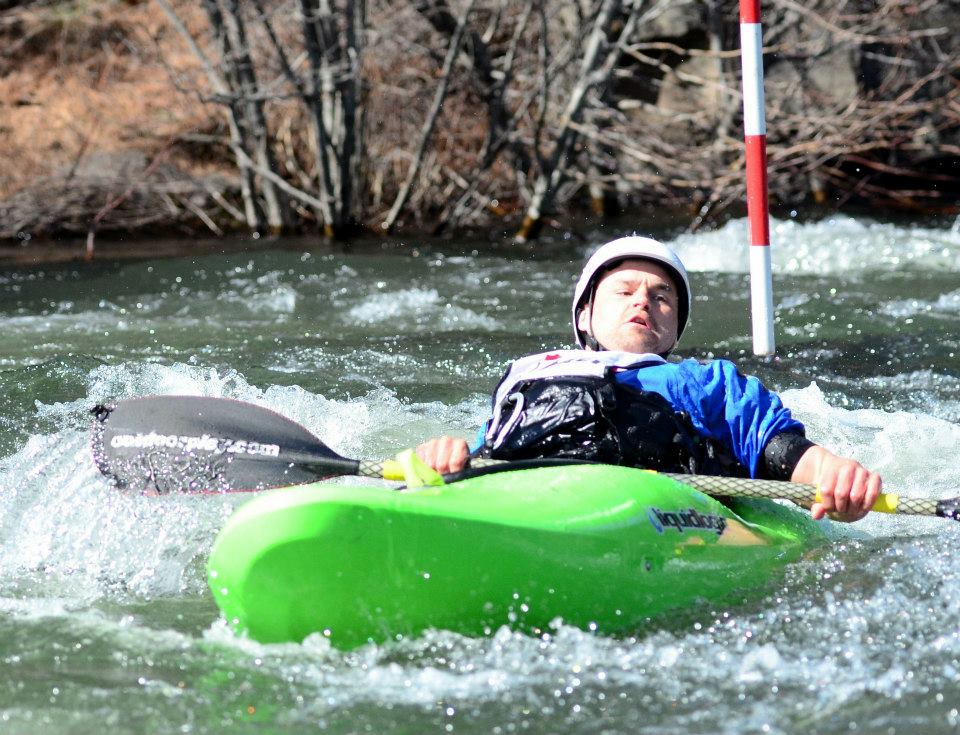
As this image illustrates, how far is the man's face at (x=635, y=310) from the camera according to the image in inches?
153

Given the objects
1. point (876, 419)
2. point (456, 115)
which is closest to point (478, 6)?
point (456, 115)

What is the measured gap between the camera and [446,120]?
12.0m

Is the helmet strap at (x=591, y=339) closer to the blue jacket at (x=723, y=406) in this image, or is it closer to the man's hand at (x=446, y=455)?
the blue jacket at (x=723, y=406)

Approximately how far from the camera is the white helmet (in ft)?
13.2

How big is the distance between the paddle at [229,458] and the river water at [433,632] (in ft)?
0.53

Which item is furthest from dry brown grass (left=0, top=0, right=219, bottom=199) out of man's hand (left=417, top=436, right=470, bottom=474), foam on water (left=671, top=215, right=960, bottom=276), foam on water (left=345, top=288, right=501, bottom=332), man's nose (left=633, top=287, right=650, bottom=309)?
man's hand (left=417, top=436, right=470, bottom=474)

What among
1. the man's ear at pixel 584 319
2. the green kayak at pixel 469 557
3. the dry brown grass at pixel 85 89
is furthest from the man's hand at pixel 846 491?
the dry brown grass at pixel 85 89

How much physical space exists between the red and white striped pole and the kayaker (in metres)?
1.44

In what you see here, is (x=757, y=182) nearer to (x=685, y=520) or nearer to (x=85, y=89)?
(x=685, y=520)

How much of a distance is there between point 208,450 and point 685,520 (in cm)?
121

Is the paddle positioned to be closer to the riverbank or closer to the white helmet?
the white helmet

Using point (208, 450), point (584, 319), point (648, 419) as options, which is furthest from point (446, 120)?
point (208, 450)

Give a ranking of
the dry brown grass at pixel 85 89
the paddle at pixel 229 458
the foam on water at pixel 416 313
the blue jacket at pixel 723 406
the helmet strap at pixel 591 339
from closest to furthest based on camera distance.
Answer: the paddle at pixel 229 458 → the blue jacket at pixel 723 406 → the helmet strap at pixel 591 339 → the foam on water at pixel 416 313 → the dry brown grass at pixel 85 89

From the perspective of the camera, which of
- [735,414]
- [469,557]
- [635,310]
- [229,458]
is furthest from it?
[635,310]
